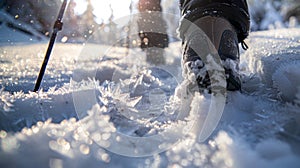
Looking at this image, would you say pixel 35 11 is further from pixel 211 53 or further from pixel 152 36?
pixel 211 53

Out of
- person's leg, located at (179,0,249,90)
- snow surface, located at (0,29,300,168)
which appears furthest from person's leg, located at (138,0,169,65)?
snow surface, located at (0,29,300,168)

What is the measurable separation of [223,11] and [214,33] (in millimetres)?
204

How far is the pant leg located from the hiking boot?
0.13ft

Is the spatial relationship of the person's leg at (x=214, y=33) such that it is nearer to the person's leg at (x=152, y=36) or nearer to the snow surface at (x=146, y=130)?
the snow surface at (x=146, y=130)

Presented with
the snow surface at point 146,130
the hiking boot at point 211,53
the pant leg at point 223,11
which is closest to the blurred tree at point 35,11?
the pant leg at point 223,11

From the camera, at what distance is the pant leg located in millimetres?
1699

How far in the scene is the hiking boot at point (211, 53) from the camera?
4.43ft

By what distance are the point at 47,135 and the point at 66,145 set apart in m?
0.08

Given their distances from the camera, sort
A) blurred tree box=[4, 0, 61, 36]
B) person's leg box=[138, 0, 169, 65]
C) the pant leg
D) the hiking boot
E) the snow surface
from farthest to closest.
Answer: blurred tree box=[4, 0, 61, 36] < person's leg box=[138, 0, 169, 65] < the pant leg < the hiking boot < the snow surface

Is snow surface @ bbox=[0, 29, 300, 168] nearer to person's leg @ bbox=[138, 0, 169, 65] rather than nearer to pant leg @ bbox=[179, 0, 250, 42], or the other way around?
pant leg @ bbox=[179, 0, 250, 42]

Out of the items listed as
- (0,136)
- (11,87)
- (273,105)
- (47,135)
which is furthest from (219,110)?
(11,87)

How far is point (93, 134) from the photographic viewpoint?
2.91ft

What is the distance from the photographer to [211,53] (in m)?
1.45

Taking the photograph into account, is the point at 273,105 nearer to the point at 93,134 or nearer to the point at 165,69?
the point at 93,134
